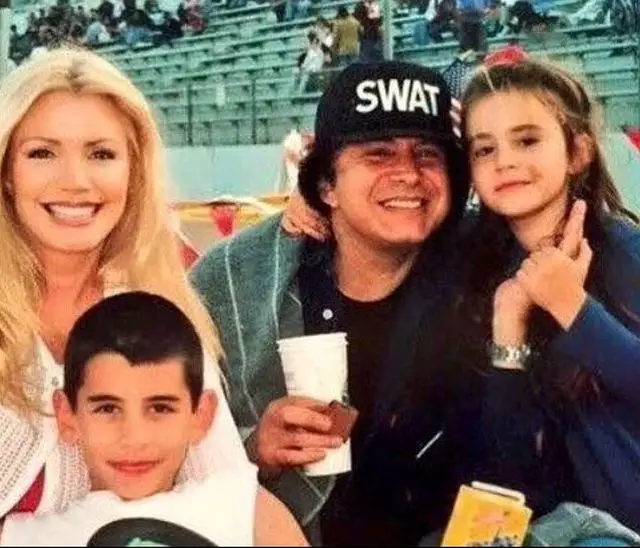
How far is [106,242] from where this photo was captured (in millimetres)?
1401

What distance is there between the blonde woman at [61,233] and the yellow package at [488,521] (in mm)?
364

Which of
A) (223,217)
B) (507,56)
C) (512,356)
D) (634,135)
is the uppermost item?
(507,56)

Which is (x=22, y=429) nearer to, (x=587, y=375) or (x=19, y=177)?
(x=19, y=177)

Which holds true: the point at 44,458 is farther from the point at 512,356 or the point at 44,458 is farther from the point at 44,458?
the point at 512,356

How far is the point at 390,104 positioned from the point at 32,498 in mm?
608

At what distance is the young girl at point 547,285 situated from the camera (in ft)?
4.87

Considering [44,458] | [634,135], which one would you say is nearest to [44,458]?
[44,458]

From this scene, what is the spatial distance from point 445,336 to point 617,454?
0.83 feet

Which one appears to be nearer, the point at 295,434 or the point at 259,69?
the point at 295,434

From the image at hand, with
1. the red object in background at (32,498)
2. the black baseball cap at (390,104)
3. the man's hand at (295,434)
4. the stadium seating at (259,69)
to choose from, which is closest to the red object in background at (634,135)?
the stadium seating at (259,69)

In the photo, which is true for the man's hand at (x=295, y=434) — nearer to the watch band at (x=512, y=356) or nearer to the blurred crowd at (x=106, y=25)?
the watch band at (x=512, y=356)

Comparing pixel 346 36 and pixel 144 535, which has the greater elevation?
pixel 346 36

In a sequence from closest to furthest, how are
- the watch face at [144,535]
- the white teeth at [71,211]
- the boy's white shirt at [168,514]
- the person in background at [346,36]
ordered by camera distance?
1. the watch face at [144,535]
2. the boy's white shirt at [168,514]
3. the white teeth at [71,211]
4. the person in background at [346,36]

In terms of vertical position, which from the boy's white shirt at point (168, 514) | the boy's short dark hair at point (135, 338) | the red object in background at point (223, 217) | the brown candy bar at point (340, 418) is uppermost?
the red object in background at point (223, 217)
